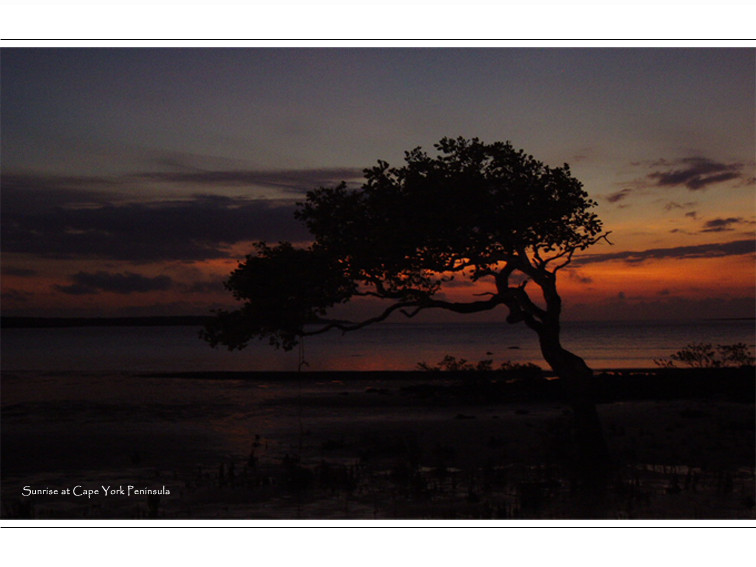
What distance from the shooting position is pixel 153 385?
4744 cm

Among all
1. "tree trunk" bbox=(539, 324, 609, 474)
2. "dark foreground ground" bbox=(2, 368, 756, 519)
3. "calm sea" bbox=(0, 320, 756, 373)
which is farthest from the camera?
"calm sea" bbox=(0, 320, 756, 373)

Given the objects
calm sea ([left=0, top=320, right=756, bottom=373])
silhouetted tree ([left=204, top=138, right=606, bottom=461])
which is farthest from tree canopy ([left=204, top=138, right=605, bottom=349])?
calm sea ([left=0, top=320, right=756, bottom=373])

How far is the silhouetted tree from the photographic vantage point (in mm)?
18594

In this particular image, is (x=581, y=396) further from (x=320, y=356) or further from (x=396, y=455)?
(x=320, y=356)

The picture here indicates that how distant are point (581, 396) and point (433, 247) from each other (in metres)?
5.56

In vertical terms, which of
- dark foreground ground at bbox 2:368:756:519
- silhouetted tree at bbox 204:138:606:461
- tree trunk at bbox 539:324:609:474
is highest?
silhouetted tree at bbox 204:138:606:461

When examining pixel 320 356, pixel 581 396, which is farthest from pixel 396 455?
pixel 320 356

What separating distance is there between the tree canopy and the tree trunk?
75cm

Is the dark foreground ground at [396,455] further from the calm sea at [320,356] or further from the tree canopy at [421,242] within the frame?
the calm sea at [320,356]

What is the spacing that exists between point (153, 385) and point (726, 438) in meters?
36.5

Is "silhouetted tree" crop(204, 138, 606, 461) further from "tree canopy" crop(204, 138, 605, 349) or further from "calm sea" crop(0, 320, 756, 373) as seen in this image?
"calm sea" crop(0, 320, 756, 373)

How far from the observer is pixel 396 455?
784 inches
